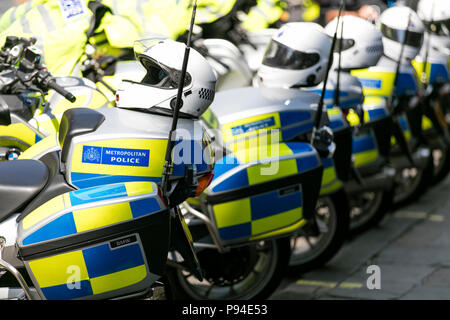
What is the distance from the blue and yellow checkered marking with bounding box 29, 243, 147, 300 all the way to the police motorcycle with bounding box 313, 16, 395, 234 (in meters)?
2.57

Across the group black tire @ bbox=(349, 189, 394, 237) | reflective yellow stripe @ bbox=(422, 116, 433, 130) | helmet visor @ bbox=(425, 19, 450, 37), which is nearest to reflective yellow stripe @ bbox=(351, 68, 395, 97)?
black tire @ bbox=(349, 189, 394, 237)

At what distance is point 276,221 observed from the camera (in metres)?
4.08

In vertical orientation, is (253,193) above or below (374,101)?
above

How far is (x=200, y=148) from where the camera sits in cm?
333

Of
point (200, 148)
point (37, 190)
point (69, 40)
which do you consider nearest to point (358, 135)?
point (69, 40)

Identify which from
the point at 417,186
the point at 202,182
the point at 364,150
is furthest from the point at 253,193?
the point at 417,186

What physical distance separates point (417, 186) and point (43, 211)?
15.3 feet

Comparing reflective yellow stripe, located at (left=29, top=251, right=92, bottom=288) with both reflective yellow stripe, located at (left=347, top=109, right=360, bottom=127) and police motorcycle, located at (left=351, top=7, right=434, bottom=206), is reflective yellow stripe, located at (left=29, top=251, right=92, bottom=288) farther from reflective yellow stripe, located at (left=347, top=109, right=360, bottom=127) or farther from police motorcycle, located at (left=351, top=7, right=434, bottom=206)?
police motorcycle, located at (left=351, top=7, right=434, bottom=206)

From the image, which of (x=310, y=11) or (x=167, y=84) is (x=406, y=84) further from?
(x=167, y=84)

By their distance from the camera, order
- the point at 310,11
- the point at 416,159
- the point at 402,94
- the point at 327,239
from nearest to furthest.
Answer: the point at 327,239, the point at 402,94, the point at 416,159, the point at 310,11

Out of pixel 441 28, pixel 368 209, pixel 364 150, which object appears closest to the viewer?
pixel 364 150

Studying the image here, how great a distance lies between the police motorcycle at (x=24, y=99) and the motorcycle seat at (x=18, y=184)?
2.67ft

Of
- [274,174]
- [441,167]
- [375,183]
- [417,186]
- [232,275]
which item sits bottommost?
[441,167]
